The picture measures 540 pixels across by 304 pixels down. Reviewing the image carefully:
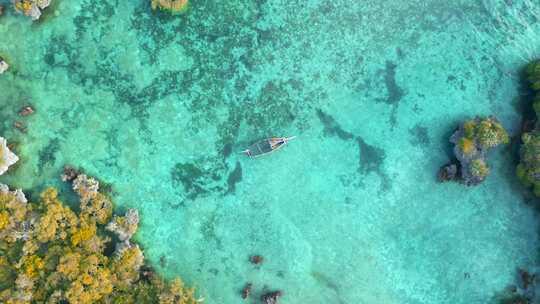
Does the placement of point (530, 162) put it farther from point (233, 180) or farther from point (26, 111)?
point (26, 111)

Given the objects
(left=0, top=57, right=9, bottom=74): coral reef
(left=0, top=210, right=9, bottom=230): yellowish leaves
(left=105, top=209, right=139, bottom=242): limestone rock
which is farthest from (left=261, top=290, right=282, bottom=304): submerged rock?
(left=0, top=57, right=9, bottom=74): coral reef

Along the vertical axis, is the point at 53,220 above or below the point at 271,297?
above

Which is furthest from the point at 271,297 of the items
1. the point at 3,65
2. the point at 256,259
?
the point at 3,65

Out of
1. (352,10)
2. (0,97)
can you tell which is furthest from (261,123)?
(0,97)

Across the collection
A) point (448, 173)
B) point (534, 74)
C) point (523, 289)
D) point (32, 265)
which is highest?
point (534, 74)

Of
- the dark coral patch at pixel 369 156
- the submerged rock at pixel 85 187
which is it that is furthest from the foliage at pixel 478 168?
the submerged rock at pixel 85 187

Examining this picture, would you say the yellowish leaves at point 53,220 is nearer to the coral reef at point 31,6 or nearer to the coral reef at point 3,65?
the coral reef at point 3,65
